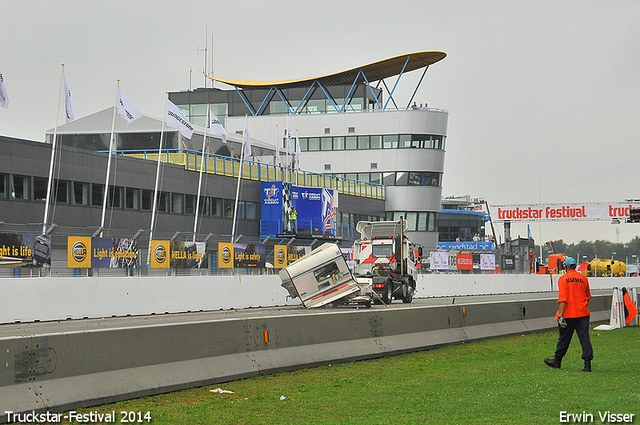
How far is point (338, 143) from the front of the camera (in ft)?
258

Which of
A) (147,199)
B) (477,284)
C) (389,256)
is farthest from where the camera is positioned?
(477,284)

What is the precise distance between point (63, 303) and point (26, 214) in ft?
57.0

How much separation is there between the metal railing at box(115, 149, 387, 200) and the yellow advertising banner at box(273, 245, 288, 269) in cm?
1274

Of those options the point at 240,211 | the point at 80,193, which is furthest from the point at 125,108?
the point at 240,211

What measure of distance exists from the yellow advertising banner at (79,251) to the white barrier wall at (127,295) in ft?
14.9

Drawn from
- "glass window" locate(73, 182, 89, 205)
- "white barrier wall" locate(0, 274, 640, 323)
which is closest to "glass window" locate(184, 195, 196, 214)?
"glass window" locate(73, 182, 89, 205)

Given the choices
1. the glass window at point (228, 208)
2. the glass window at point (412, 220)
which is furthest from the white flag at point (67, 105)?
the glass window at point (412, 220)

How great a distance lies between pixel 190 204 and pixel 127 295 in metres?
25.8

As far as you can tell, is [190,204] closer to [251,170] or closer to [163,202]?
[163,202]

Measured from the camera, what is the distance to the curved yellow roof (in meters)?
76.5

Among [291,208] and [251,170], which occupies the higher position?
[251,170]

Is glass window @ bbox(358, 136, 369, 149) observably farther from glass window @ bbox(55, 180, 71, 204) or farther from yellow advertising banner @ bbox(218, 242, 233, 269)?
yellow advertising banner @ bbox(218, 242, 233, 269)

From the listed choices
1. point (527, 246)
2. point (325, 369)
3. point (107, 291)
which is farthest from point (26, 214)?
point (527, 246)

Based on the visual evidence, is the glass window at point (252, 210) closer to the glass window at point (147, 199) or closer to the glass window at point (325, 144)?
the glass window at point (147, 199)
